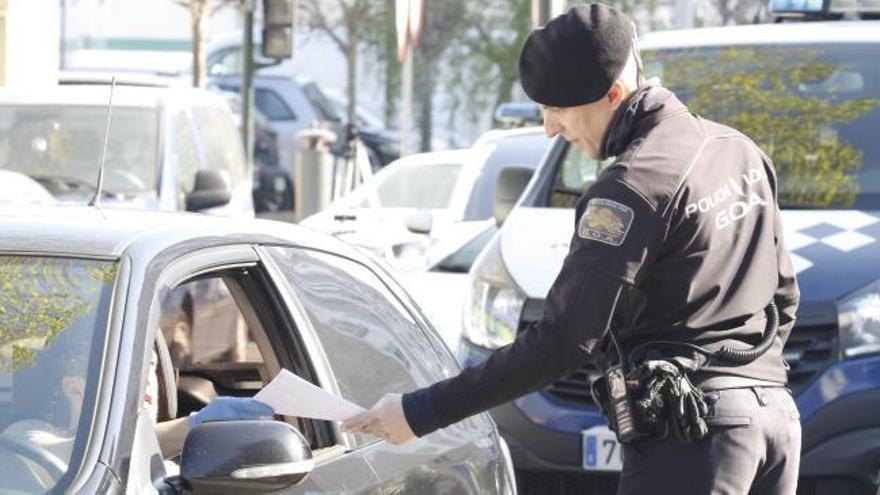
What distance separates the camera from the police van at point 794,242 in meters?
7.11

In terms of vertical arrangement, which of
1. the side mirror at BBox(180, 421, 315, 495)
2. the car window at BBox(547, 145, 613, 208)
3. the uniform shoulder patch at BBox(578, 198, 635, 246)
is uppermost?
the uniform shoulder patch at BBox(578, 198, 635, 246)

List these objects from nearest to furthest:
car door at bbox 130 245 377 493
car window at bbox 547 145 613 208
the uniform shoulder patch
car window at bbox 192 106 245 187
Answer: car door at bbox 130 245 377 493 → the uniform shoulder patch → car window at bbox 547 145 613 208 → car window at bbox 192 106 245 187

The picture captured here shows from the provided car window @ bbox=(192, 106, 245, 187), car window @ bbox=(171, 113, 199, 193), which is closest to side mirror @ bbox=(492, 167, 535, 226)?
car window @ bbox=(171, 113, 199, 193)

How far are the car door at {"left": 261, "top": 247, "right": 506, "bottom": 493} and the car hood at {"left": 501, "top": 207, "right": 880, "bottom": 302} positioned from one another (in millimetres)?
2466

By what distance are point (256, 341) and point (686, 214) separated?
3.56 feet

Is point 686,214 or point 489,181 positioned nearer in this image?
point 686,214

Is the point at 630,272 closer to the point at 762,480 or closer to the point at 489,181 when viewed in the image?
the point at 762,480

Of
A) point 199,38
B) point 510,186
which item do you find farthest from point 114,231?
point 199,38

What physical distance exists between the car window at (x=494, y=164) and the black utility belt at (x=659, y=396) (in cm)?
818

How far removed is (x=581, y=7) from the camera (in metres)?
4.33

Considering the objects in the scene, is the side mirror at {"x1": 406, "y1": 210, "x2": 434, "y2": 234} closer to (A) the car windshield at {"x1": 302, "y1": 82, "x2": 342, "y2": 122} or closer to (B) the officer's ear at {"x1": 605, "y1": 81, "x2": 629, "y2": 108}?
(B) the officer's ear at {"x1": 605, "y1": 81, "x2": 629, "y2": 108}

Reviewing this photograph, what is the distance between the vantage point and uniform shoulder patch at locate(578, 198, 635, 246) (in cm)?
404

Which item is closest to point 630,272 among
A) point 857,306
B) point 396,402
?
point 396,402

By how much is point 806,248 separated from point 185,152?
609 cm
